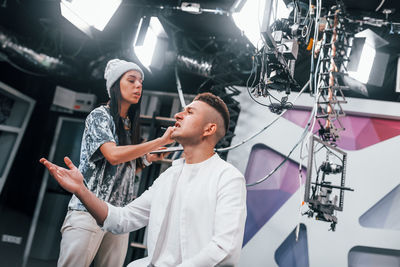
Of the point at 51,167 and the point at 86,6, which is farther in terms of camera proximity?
the point at 86,6

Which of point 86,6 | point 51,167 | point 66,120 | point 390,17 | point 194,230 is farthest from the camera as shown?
point 66,120

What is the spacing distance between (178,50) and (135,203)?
3.51 metres

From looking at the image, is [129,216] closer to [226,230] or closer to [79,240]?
[79,240]

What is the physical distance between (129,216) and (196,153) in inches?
18.1

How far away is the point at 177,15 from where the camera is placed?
189 inches

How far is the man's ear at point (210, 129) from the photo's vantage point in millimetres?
1789

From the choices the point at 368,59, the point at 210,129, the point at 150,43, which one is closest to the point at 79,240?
the point at 210,129

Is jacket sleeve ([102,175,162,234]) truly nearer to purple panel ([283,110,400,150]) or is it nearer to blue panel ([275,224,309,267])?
blue panel ([275,224,309,267])

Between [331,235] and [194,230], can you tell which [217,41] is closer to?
[331,235]

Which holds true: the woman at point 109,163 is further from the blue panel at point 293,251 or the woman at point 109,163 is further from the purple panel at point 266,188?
the blue panel at point 293,251

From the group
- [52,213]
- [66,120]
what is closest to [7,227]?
[52,213]

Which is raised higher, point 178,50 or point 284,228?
point 178,50

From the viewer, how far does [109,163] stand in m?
2.20

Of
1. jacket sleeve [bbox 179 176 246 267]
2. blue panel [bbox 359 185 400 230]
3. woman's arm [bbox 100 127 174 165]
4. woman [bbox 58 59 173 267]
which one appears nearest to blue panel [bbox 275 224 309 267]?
blue panel [bbox 359 185 400 230]
